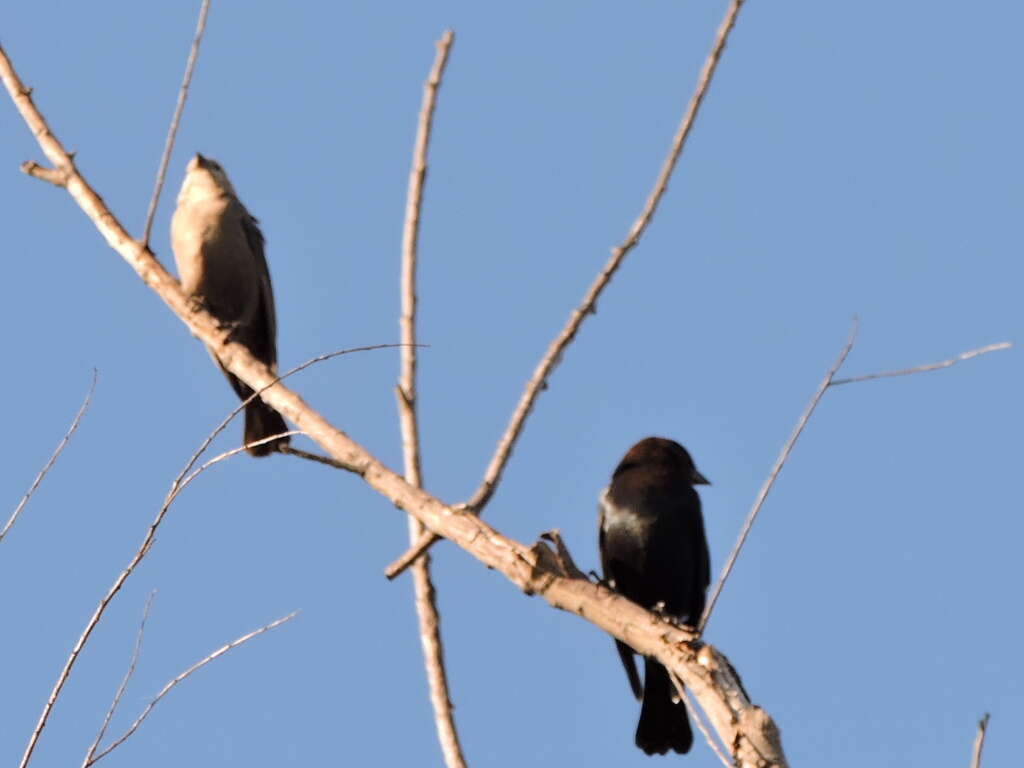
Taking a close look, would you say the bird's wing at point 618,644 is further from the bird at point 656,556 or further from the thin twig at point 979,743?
the thin twig at point 979,743

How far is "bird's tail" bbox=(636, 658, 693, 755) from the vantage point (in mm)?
6531

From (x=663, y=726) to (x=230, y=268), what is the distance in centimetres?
300

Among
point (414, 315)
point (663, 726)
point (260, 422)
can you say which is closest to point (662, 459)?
point (663, 726)

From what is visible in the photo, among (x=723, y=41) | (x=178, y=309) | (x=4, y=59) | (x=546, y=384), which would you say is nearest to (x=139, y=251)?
(x=178, y=309)

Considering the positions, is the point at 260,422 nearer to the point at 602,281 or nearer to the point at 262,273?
the point at 262,273

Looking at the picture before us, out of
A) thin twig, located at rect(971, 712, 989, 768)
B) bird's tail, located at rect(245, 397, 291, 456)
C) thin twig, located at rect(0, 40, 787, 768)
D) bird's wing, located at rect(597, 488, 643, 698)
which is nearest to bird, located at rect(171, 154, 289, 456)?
bird's tail, located at rect(245, 397, 291, 456)

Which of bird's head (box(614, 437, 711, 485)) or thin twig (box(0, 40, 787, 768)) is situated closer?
thin twig (box(0, 40, 787, 768))

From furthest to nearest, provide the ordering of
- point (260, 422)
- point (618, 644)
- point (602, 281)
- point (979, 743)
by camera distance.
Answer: point (260, 422), point (618, 644), point (602, 281), point (979, 743)

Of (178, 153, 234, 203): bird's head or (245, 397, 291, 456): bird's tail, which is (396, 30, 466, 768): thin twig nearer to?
(245, 397, 291, 456): bird's tail

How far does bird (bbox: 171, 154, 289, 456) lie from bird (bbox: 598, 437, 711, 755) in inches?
71.6

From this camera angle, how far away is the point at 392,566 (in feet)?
11.2

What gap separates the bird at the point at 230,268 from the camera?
771cm

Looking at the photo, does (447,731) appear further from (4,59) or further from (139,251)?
(4,59)

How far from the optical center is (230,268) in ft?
25.4
